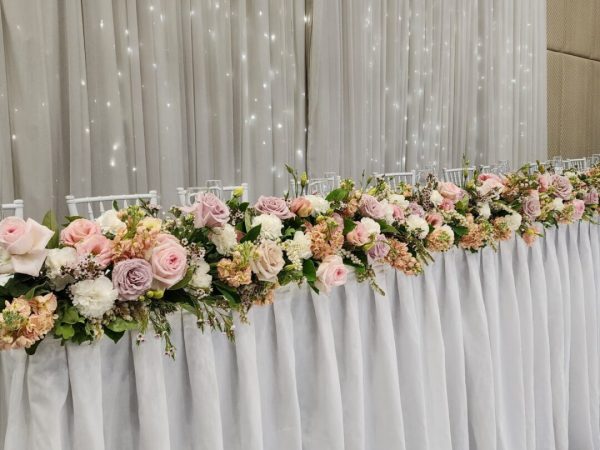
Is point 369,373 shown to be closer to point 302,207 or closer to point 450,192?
point 302,207

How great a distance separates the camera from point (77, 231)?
1036 millimetres

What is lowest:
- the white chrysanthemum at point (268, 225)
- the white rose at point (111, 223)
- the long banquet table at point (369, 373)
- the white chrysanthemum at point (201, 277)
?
the long banquet table at point (369, 373)

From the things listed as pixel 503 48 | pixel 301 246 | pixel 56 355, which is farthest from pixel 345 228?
pixel 503 48

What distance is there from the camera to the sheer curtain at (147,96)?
2.67 meters

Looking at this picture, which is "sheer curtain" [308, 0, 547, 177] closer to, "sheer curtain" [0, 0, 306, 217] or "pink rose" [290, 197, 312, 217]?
"sheer curtain" [0, 0, 306, 217]

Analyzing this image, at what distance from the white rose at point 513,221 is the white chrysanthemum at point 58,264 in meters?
1.46

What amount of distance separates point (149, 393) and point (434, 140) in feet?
14.7

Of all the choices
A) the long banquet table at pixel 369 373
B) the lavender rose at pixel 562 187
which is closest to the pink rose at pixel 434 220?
the long banquet table at pixel 369 373

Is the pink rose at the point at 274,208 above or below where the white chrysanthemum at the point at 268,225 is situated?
above

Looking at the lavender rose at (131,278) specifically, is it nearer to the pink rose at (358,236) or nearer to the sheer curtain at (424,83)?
the pink rose at (358,236)

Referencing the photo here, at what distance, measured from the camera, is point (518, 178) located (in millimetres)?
2123

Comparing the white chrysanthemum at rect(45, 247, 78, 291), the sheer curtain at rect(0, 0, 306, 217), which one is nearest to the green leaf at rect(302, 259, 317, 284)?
the white chrysanthemum at rect(45, 247, 78, 291)

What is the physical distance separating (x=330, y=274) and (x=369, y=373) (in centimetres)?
43

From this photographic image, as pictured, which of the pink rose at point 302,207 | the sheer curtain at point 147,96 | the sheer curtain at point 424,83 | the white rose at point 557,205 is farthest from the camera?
the sheer curtain at point 424,83
